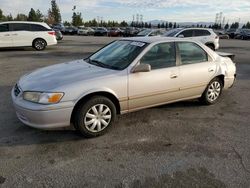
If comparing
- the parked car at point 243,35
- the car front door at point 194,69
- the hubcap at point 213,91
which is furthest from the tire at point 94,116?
the parked car at point 243,35

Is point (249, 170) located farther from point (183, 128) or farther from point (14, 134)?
point (14, 134)

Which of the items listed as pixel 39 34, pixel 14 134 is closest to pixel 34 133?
pixel 14 134

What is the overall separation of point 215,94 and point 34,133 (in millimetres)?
3748

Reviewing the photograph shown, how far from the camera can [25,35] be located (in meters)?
13.8

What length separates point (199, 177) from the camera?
290 centimetres

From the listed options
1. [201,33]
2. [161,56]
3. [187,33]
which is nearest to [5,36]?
[187,33]

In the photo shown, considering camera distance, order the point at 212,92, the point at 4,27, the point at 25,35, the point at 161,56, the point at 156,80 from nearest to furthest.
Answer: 1. the point at 156,80
2. the point at 161,56
3. the point at 212,92
4. the point at 4,27
5. the point at 25,35

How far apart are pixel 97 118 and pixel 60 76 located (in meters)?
0.89

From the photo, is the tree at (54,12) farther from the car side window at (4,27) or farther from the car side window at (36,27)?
the car side window at (4,27)

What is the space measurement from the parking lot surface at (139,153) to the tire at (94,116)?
0.13 m

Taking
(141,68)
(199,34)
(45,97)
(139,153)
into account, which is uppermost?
(199,34)

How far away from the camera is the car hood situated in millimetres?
3625

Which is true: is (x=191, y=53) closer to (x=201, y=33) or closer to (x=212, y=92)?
(x=212, y=92)

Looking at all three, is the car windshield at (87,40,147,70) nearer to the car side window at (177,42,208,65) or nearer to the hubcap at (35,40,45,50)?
the car side window at (177,42,208,65)
